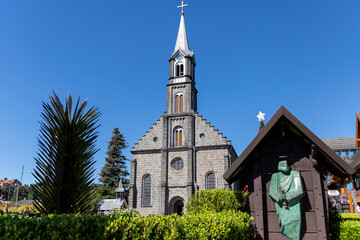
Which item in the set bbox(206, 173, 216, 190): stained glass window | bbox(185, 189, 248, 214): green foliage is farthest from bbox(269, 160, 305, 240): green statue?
bbox(206, 173, 216, 190): stained glass window

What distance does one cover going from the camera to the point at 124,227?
184 inches

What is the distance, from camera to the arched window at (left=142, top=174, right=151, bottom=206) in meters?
34.0

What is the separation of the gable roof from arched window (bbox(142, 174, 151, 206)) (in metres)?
28.6

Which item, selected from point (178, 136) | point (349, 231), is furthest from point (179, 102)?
point (349, 231)

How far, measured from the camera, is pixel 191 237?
5730 millimetres

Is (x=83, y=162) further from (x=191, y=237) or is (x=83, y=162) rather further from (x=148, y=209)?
(x=148, y=209)

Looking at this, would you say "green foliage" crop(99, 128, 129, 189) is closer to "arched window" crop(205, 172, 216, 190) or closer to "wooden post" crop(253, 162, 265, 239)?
"arched window" crop(205, 172, 216, 190)

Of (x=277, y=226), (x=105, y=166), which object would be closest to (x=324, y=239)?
(x=277, y=226)

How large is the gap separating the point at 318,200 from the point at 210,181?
2716cm

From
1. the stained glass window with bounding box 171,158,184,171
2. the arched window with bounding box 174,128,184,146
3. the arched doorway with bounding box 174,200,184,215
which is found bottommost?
the arched doorway with bounding box 174,200,184,215

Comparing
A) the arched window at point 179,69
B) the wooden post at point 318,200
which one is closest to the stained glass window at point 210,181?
the arched window at point 179,69

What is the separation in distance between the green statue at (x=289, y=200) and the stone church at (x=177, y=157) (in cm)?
2591

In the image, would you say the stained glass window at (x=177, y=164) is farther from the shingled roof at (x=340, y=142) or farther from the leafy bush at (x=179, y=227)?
the shingled roof at (x=340, y=142)

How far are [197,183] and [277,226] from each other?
88.6 feet
